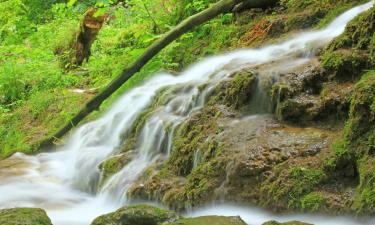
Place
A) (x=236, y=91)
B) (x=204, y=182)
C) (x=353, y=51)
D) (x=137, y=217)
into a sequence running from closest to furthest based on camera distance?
(x=137, y=217), (x=204, y=182), (x=353, y=51), (x=236, y=91)

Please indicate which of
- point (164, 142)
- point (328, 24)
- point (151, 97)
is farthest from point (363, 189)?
point (151, 97)

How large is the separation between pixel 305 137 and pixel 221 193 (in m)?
0.84

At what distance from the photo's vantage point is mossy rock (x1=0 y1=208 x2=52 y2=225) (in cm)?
343

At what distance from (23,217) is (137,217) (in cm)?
77

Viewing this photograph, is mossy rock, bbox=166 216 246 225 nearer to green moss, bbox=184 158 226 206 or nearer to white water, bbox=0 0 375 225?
white water, bbox=0 0 375 225

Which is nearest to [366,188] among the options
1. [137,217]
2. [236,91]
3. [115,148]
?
[137,217]

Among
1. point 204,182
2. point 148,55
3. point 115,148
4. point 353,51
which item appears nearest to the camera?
point 204,182

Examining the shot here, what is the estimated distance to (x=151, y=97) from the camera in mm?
6922

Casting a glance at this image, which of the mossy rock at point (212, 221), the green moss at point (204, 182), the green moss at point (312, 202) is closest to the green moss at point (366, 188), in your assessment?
the green moss at point (312, 202)

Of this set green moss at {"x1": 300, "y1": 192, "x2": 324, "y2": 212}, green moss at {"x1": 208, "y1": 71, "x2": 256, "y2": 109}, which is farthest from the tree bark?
green moss at {"x1": 300, "y1": 192, "x2": 324, "y2": 212}

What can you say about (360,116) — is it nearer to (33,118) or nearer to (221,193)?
(221,193)

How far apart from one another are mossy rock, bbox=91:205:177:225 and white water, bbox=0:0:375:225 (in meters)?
0.65

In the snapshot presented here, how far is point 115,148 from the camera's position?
6.40 m

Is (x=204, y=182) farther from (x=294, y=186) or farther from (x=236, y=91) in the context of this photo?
(x=236, y=91)
